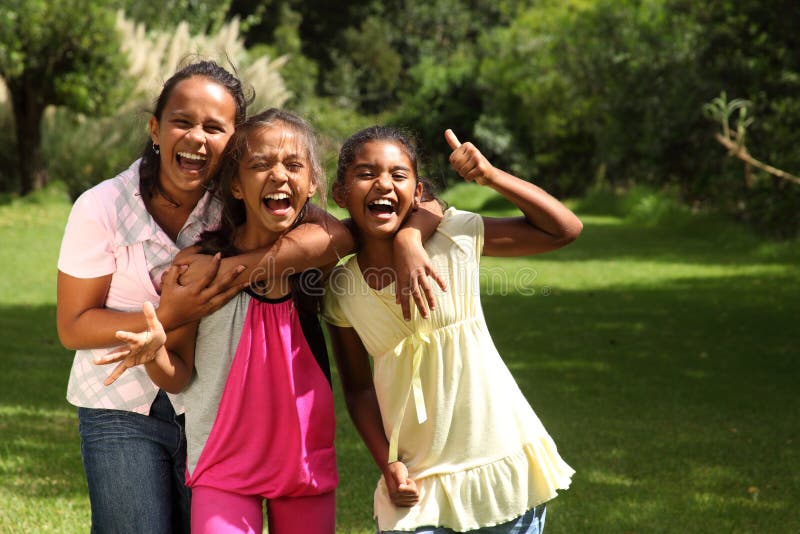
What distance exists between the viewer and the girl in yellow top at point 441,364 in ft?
9.08

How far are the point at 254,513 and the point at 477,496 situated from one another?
0.58 metres

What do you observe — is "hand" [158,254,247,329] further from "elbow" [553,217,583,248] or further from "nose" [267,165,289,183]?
"elbow" [553,217,583,248]

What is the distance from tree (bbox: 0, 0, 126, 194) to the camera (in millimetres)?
17656

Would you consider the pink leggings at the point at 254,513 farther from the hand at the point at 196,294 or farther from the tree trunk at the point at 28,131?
the tree trunk at the point at 28,131

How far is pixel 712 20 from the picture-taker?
12.8m

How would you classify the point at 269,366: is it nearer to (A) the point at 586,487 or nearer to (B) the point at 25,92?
(A) the point at 586,487

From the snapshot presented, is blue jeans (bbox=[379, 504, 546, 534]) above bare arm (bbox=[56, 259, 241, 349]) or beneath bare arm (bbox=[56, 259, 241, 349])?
beneath

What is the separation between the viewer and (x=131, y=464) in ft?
9.59

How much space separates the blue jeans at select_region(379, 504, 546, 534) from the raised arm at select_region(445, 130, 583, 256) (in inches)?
26.9

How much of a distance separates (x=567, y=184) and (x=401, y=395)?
29024 millimetres

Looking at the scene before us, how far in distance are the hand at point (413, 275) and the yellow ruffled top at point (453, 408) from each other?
75 mm

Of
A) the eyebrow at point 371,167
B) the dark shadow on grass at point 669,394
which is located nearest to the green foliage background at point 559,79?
the eyebrow at point 371,167

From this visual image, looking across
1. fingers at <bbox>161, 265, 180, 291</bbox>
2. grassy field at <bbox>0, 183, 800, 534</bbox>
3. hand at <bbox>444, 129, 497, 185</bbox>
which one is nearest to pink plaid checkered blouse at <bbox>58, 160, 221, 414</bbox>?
fingers at <bbox>161, 265, 180, 291</bbox>

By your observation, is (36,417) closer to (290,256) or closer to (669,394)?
(669,394)
